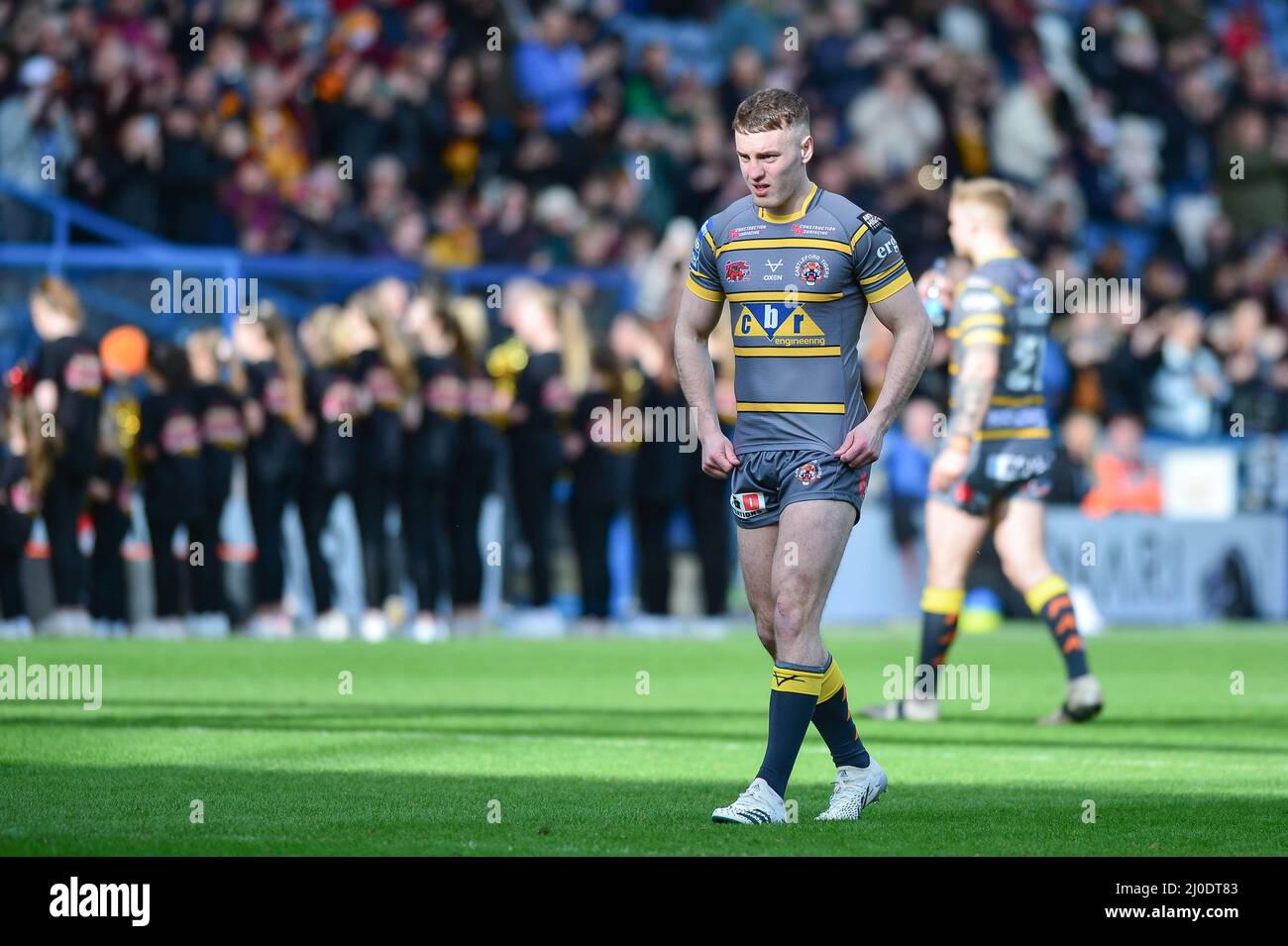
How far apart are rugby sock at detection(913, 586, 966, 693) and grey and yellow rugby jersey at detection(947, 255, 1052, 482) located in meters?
0.69

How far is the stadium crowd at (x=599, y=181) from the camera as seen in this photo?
790 inches

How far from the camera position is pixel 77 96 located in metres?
21.6

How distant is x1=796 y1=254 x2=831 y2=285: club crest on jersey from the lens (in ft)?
26.2

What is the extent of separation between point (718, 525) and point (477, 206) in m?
5.39

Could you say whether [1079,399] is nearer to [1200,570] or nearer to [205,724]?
[1200,570]

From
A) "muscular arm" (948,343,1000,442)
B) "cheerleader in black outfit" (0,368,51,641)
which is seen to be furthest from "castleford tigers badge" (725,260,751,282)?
"cheerleader in black outfit" (0,368,51,641)

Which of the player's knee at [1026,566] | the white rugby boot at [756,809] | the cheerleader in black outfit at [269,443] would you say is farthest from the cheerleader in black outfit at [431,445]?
the white rugby boot at [756,809]

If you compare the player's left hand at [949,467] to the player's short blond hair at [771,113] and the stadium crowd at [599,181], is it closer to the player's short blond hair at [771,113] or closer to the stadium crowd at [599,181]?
the player's short blond hair at [771,113]

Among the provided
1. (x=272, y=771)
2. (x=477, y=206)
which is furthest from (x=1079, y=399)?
(x=272, y=771)

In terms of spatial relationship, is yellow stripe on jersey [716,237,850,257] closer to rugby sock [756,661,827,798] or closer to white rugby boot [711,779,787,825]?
rugby sock [756,661,827,798]

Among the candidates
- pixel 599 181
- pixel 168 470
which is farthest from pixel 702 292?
pixel 599 181

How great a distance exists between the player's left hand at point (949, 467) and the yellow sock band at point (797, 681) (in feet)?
14.1

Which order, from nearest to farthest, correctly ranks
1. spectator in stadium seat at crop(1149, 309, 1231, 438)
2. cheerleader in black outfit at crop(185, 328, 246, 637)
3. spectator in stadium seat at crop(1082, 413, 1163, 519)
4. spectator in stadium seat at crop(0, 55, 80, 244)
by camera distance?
cheerleader in black outfit at crop(185, 328, 246, 637), spectator in stadium seat at crop(0, 55, 80, 244), spectator in stadium seat at crop(1082, 413, 1163, 519), spectator in stadium seat at crop(1149, 309, 1231, 438)

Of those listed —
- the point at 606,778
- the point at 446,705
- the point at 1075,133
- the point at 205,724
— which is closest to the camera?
the point at 606,778
